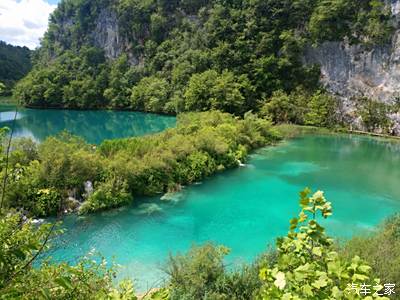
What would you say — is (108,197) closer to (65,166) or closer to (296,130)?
(65,166)

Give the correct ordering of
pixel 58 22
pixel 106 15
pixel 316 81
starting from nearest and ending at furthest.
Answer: pixel 316 81 < pixel 106 15 < pixel 58 22

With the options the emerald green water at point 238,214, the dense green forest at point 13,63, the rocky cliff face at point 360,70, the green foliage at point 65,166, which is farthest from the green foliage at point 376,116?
the dense green forest at point 13,63

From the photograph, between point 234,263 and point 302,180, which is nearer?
point 234,263

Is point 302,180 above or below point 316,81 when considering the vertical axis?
below

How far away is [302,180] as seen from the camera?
19703mm

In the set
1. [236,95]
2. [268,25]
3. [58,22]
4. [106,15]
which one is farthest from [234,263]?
[58,22]

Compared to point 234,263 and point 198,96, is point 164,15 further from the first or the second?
point 234,263

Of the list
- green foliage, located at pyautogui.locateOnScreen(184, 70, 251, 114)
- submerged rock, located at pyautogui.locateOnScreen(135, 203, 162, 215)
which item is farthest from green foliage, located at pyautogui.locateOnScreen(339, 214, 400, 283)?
green foliage, located at pyautogui.locateOnScreen(184, 70, 251, 114)

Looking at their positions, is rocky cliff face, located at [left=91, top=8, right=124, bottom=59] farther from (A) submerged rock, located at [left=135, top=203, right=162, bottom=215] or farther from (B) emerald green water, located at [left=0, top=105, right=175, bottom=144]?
(A) submerged rock, located at [left=135, top=203, right=162, bottom=215]

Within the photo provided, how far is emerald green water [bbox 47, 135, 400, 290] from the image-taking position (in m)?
11.7

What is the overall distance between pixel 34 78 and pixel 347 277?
2448 inches

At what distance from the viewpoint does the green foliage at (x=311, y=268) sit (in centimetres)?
214

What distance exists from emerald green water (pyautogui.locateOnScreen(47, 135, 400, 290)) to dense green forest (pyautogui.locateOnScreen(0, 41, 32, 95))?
5494 centimetres

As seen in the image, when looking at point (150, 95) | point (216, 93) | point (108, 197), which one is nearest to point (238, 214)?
point (108, 197)
